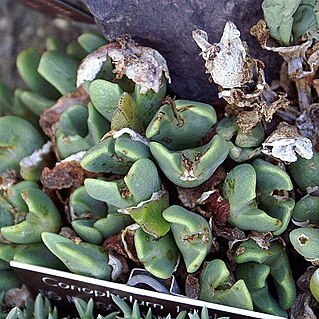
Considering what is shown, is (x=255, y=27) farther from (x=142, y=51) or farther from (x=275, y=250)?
(x=275, y=250)

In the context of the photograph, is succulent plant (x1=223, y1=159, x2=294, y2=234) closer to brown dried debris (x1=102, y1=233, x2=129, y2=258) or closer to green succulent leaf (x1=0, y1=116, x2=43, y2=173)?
brown dried debris (x1=102, y1=233, x2=129, y2=258)

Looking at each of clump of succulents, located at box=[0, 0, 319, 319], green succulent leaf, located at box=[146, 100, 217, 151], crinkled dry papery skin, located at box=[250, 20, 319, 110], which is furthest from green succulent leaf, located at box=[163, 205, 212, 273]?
crinkled dry papery skin, located at box=[250, 20, 319, 110]

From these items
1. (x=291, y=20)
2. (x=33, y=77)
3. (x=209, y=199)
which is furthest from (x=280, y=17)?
(x=33, y=77)

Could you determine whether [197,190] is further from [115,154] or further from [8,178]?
[8,178]

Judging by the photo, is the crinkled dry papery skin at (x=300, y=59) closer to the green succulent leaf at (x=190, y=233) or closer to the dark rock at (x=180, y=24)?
the dark rock at (x=180, y=24)

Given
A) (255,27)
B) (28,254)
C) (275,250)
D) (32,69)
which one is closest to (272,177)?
(275,250)

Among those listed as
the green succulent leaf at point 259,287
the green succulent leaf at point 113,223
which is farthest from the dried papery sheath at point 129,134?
the green succulent leaf at point 259,287
